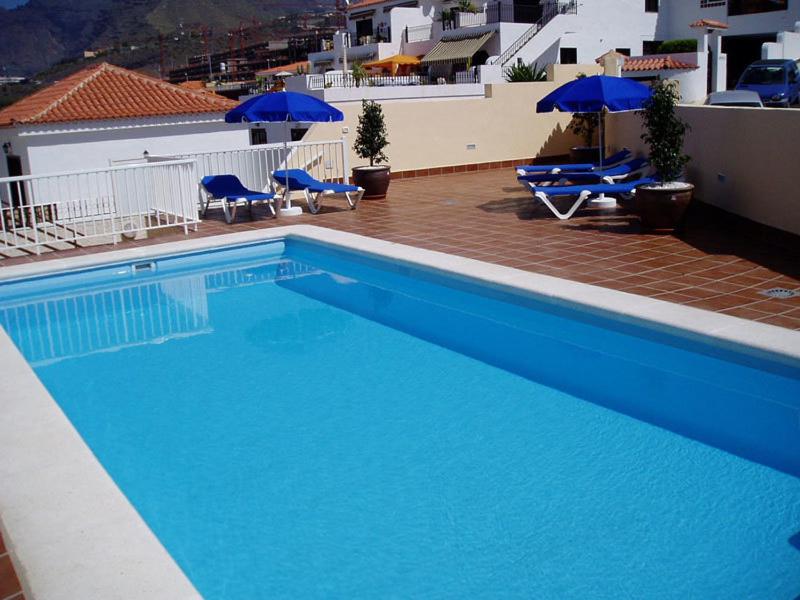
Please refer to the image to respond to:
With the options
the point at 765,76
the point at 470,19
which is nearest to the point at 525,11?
the point at 470,19

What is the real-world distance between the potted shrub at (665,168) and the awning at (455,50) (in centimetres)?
3245

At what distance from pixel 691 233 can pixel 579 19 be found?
114 feet

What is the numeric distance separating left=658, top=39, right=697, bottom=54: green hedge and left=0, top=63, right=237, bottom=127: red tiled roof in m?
25.3

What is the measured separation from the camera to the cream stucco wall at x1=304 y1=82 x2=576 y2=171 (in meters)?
17.5

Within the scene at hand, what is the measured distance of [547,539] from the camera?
4.01m

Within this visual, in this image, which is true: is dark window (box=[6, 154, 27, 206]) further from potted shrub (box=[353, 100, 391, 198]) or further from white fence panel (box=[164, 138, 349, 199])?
potted shrub (box=[353, 100, 391, 198])

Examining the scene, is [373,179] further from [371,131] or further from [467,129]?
[467,129]

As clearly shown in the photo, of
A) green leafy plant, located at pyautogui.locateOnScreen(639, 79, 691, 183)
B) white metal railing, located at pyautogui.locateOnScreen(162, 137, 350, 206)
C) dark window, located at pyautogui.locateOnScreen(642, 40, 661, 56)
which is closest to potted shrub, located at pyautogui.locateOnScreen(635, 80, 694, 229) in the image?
green leafy plant, located at pyautogui.locateOnScreen(639, 79, 691, 183)

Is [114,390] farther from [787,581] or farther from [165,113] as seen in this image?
[165,113]

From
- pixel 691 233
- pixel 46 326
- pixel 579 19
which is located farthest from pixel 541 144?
pixel 579 19

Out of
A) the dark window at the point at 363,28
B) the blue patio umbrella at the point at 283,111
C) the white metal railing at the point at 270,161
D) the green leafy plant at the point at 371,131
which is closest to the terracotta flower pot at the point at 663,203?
the blue patio umbrella at the point at 283,111

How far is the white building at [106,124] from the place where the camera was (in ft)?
50.9

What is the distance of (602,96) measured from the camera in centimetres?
1113

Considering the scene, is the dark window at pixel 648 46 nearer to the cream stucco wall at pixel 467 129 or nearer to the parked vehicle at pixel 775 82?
the parked vehicle at pixel 775 82
